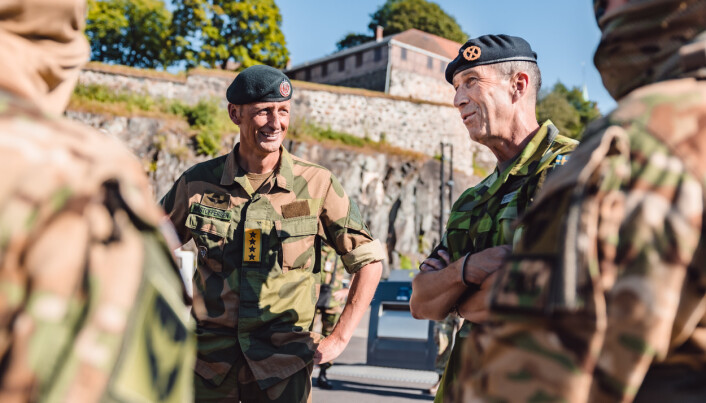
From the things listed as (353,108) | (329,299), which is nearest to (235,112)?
(329,299)

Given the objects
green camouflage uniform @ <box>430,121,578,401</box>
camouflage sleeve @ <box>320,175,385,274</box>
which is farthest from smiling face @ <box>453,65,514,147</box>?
camouflage sleeve @ <box>320,175,385,274</box>

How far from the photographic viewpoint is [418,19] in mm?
63188

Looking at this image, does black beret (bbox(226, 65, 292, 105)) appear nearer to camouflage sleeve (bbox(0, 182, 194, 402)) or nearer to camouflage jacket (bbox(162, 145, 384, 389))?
camouflage jacket (bbox(162, 145, 384, 389))

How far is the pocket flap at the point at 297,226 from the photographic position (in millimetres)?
3568

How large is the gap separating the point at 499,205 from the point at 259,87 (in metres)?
1.68

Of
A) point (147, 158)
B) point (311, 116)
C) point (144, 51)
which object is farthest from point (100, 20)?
point (147, 158)

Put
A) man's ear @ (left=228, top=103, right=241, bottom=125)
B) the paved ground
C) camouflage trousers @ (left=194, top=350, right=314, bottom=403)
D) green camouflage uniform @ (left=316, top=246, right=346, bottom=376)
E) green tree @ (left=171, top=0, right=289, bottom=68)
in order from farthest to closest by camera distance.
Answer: green tree @ (left=171, top=0, right=289, bottom=68)
green camouflage uniform @ (left=316, top=246, right=346, bottom=376)
the paved ground
man's ear @ (left=228, top=103, right=241, bottom=125)
camouflage trousers @ (left=194, top=350, right=314, bottom=403)

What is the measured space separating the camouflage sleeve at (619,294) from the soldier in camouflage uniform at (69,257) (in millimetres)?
635

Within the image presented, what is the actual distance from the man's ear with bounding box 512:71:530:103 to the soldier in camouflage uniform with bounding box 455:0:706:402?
155 cm

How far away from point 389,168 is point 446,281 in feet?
110

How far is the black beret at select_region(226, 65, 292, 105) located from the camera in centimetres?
376

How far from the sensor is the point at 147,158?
1176 inches

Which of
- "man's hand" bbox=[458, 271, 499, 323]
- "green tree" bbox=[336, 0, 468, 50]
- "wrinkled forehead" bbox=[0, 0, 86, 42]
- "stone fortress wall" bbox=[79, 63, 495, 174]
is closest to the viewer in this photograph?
"wrinkled forehead" bbox=[0, 0, 86, 42]

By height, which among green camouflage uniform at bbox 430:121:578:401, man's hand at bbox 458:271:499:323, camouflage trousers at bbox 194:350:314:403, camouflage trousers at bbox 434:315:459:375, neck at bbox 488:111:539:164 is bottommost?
camouflage trousers at bbox 434:315:459:375
